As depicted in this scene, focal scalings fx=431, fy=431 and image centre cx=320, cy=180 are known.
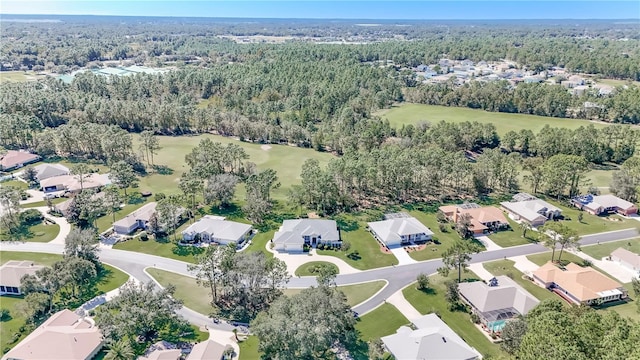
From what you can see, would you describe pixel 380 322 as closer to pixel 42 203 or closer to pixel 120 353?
pixel 120 353

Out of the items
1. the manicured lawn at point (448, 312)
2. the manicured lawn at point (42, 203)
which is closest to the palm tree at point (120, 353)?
the manicured lawn at point (448, 312)

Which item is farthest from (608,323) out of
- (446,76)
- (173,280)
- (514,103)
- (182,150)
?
(446,76)

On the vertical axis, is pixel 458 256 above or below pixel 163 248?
above

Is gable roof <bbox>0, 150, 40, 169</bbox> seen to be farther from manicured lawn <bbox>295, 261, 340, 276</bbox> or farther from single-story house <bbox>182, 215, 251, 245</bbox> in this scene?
manicured lawn <bbox>295, 261, 340, 276</bbox>

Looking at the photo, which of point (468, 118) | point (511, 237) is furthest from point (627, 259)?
point (468, 118)

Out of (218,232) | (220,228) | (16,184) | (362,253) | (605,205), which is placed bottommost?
(362,253)

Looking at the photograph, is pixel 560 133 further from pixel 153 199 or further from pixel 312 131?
pixel 153 199

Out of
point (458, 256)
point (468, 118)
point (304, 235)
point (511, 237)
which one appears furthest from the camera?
point (468, 118)

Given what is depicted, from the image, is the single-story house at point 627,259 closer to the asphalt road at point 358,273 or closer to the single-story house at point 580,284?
the asphalt road at point 358,273
